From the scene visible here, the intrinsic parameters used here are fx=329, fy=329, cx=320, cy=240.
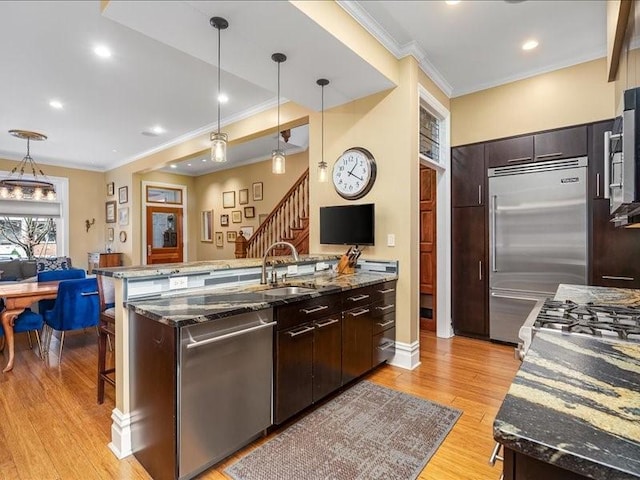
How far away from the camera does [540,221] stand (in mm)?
3613

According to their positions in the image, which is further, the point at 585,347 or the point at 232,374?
the point at 232,374

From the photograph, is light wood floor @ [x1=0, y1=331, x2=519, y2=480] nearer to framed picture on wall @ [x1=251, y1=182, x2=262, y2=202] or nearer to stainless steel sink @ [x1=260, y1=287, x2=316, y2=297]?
stainless steel sink @ [x1=260, y1=287, x2=316, y2=297]

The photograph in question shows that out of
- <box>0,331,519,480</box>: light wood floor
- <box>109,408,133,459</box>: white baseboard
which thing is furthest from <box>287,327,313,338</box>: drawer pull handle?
<box>109,408,133,459</box>: white baseboard

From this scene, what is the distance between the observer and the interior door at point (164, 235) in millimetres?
7949

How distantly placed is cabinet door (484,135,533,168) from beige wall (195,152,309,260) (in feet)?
11.3

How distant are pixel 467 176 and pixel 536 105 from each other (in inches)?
39.8

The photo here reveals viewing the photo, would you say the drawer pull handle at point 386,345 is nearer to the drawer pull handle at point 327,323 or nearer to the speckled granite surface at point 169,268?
the drawer pull handle at point 327,323

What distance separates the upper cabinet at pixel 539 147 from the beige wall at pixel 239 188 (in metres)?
3.51


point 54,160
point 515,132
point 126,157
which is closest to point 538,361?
point 515,132

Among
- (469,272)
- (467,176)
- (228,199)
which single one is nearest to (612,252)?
Answer: (469,272)

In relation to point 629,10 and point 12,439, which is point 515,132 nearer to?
point 629,10

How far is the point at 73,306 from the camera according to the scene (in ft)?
11.6

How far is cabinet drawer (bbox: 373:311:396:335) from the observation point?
3.05 meters

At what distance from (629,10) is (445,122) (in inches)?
105
